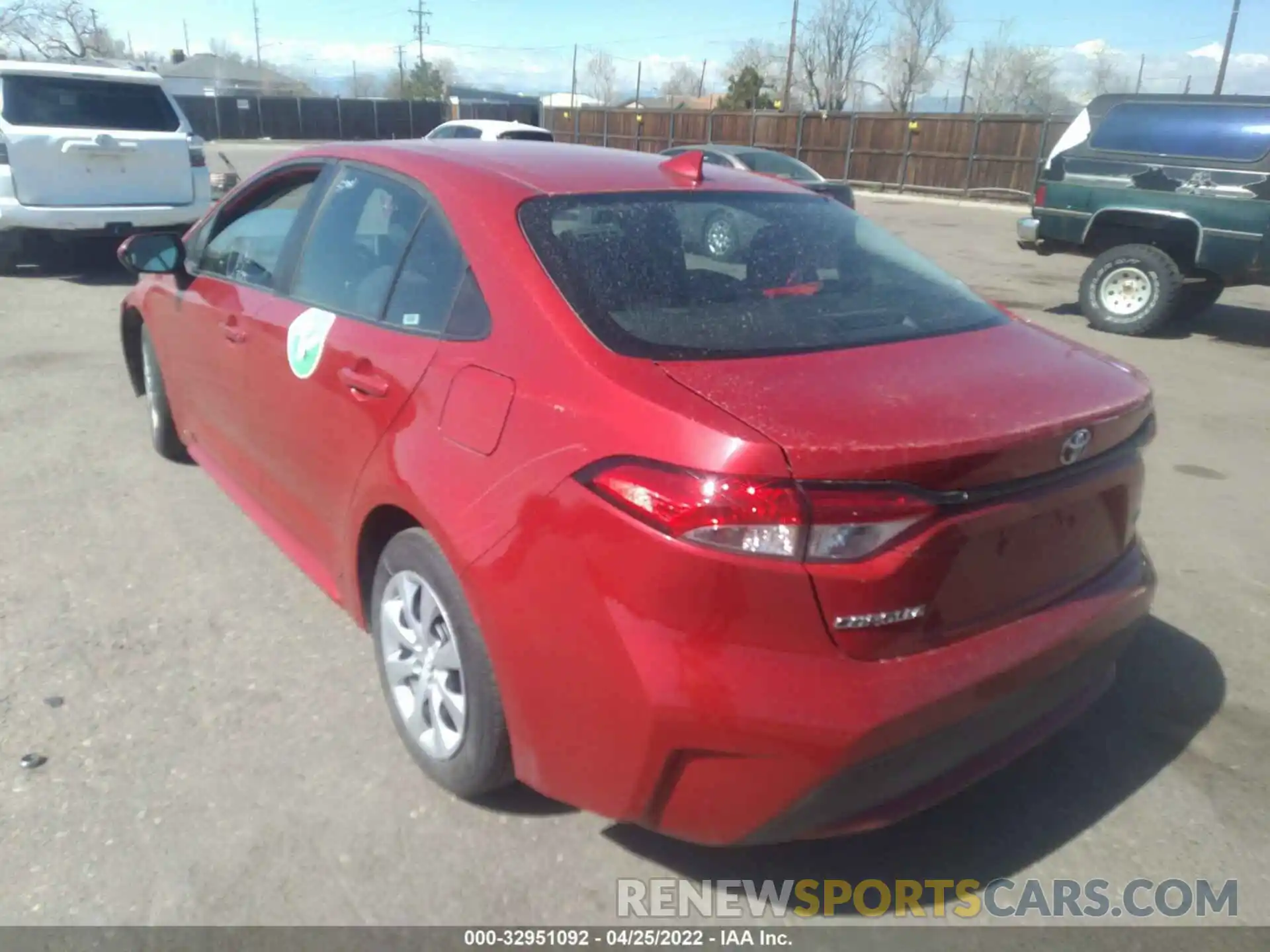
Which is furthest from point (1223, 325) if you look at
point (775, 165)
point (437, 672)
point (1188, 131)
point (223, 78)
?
point (223, 78)

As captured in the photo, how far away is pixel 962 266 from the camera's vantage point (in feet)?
46.2

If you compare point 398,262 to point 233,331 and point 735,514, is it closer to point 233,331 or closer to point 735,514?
point 233,331

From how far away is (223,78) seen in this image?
245ft

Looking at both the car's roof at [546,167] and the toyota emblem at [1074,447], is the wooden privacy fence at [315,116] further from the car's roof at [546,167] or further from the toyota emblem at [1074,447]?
the toyota emblem at [1074,447]

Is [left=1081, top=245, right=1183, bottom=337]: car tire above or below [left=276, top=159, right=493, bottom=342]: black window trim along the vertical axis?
below

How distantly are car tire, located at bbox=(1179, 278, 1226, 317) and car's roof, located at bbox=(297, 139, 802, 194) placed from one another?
801 centimetres

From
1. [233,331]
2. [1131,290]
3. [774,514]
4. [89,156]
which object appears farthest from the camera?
[1131,290]

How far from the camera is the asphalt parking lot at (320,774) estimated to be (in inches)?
96.2

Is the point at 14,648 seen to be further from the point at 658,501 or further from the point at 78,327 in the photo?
the point at 78,327

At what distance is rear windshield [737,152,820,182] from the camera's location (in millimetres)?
14195

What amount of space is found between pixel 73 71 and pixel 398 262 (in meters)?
8.30

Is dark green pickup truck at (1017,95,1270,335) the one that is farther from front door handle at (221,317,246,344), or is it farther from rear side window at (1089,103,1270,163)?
front door handle at (221,317,246,344)

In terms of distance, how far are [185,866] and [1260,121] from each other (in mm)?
9805

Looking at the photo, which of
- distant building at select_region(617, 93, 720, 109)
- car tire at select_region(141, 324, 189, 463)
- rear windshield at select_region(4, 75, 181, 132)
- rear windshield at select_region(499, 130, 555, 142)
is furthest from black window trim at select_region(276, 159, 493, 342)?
distant building at select_region(617, 93, 720, 109)
